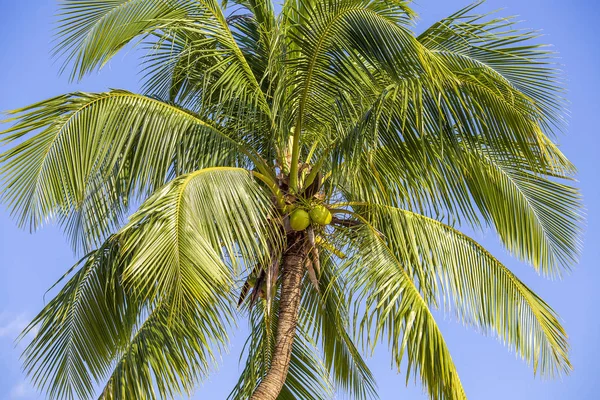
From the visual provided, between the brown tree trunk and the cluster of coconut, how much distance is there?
0.23 metres

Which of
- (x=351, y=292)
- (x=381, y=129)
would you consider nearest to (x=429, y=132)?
(x=381, y=129)

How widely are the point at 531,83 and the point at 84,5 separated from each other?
4172 mm

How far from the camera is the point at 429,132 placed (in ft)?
24.7

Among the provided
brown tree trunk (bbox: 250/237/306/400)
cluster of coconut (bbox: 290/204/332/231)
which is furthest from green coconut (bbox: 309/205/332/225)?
brown tree trunk (bbox: 250/237/306/400)

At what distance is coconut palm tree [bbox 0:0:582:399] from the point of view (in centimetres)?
690

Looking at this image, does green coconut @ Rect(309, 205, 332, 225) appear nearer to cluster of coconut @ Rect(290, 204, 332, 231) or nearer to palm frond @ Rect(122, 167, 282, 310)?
cluster of coconut @ Rect(290, 204, 332, 231)

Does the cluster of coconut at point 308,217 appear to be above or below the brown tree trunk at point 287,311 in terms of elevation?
above

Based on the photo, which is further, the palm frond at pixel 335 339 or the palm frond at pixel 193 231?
the palm frond at pixel 335 339

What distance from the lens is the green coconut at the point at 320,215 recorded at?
289 inches

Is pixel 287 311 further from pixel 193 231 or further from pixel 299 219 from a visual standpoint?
pixel 193 231

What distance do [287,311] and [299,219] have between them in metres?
0.84

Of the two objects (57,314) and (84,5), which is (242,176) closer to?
(57,314)

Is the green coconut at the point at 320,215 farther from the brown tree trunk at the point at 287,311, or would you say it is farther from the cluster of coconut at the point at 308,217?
the brown tree trunk at the point at 287,311

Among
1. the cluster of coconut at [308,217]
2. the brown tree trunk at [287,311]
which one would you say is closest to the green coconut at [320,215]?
the cluster of coconut at [308,217]
